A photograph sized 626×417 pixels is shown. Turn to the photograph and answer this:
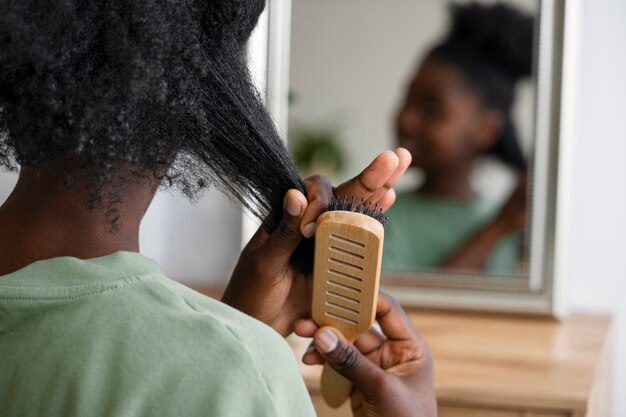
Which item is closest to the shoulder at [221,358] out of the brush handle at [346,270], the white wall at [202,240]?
the brush handle at [346,270]

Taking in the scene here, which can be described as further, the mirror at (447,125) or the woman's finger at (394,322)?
the mirror at (447,125)

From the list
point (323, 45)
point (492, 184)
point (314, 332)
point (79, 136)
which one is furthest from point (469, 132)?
point (79, 136)

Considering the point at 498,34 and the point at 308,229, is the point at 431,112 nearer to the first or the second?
the point at 498,34

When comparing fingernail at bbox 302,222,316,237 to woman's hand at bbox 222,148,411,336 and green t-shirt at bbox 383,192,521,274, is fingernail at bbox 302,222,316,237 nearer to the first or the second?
woman's hand at bbox 222,148,411,336

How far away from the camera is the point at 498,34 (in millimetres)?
1209

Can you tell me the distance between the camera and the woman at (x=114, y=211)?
0.45 meters

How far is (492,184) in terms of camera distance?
1201 millimetres

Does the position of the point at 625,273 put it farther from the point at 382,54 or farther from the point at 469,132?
the point at 382,54

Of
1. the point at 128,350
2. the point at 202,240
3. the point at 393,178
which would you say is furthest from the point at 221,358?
the point at 202,240

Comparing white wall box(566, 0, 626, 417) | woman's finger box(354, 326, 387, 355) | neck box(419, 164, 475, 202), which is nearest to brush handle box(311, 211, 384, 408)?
woman's finger box(354, 326, 387, 355)

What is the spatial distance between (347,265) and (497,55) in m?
0.67

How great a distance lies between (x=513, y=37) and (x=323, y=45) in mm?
259

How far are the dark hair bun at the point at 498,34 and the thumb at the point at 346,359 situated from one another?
613mm

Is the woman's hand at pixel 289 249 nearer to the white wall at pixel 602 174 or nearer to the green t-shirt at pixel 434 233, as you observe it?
the green t-shirt at pixel 434 233
